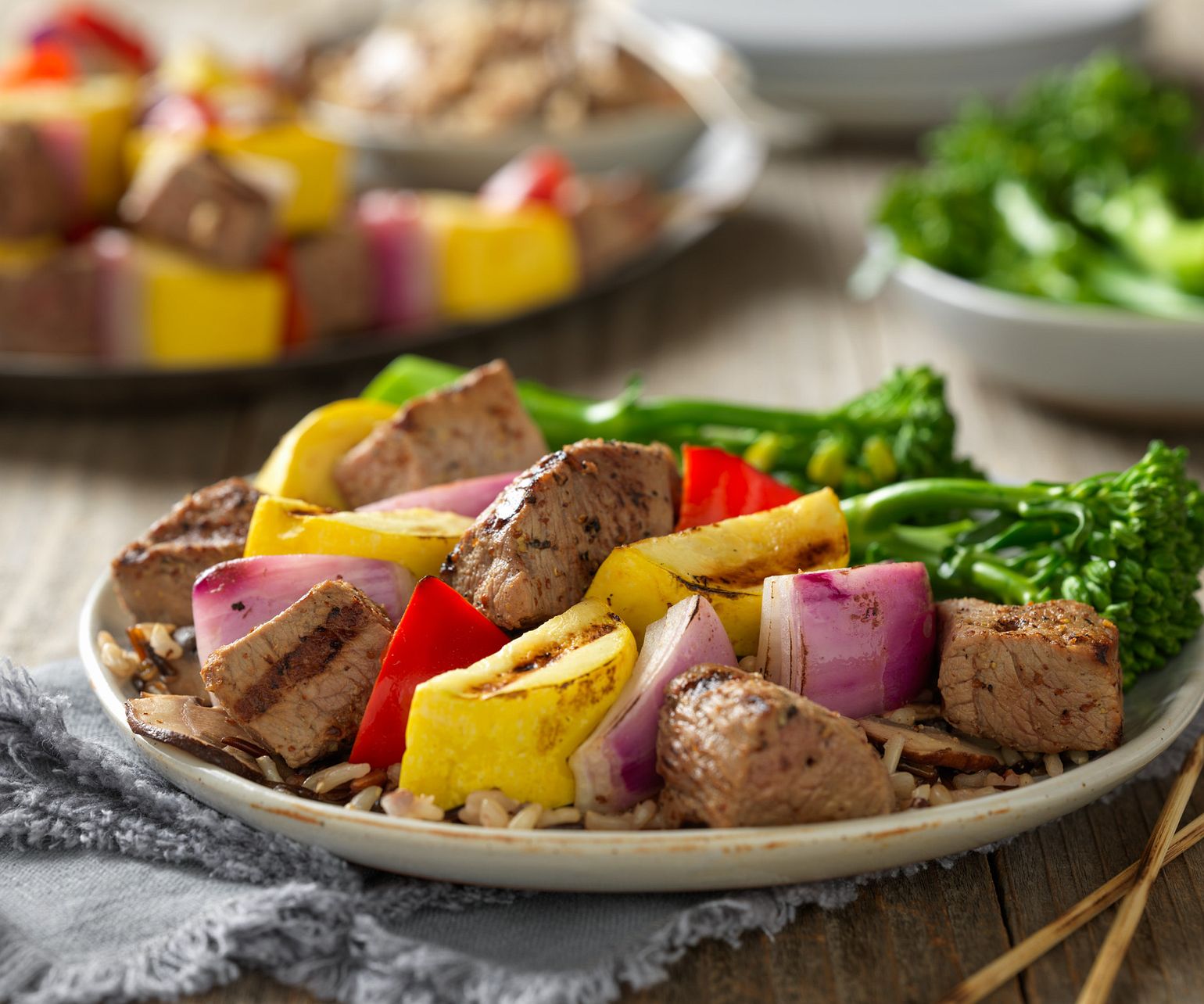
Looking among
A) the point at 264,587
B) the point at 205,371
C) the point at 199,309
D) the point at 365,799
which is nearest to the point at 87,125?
the point at 199,309

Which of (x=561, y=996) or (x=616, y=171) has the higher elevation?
(x=616, y=171)

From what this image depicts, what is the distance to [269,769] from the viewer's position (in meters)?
1.96

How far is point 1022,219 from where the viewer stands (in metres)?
4.16

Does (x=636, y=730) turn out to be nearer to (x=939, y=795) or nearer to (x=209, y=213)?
(x=939, y=795)

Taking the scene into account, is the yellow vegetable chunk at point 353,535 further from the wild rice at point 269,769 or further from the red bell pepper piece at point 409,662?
the wild rice at point 269,769

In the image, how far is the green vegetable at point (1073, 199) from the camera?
3920 millimetres

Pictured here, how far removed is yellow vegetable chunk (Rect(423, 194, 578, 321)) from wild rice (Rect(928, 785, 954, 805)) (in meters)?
2.44

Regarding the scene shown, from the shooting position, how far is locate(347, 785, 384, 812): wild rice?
6.16ft

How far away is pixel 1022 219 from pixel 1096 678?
249 cm

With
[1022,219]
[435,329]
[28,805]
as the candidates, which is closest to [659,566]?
[28,805]

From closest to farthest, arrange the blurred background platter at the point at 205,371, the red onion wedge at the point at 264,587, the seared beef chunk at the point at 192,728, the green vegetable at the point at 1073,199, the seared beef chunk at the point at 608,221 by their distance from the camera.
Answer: the seared beef chunk at the point at 192,728, the red onion wedge at the point at 264,587, the blurred background platter at the point at 205,371, the green vegetable at the point at 1073,199, the seared beef chunk at the point at 608,221

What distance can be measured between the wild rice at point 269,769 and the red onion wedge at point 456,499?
485 mm

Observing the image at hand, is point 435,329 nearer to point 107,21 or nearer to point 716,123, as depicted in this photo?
point 716,123

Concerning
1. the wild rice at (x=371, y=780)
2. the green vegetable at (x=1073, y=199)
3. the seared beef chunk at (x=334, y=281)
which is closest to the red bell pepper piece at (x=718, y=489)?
the wild rice at (x=371, y=780)
